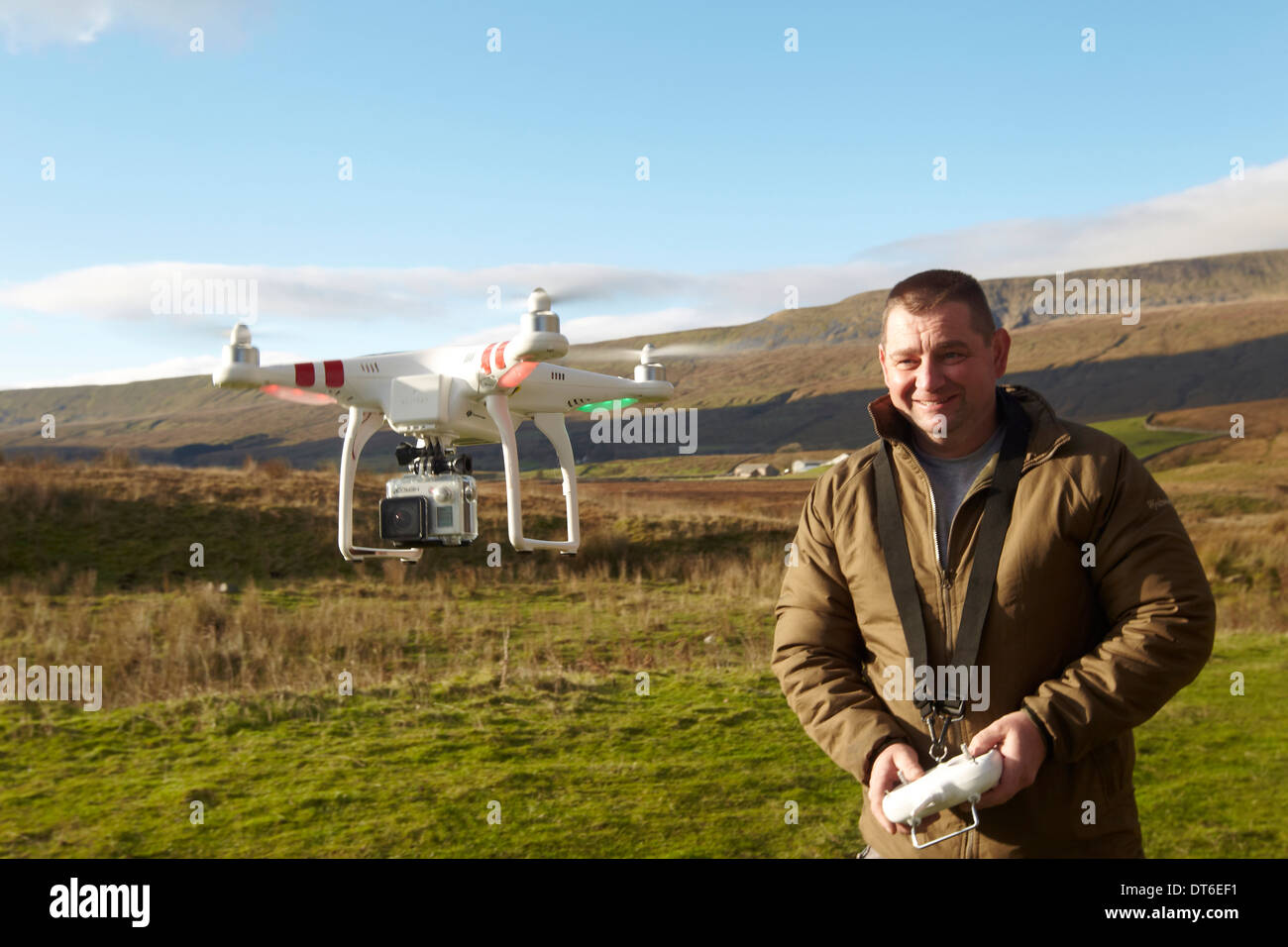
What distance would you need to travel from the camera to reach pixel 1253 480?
51.8 metres

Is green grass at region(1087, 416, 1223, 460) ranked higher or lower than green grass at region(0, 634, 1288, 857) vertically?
higher

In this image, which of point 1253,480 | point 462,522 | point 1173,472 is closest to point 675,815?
point 462,522

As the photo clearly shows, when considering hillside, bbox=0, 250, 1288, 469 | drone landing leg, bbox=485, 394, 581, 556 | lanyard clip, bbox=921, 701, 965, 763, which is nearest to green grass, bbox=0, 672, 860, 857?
drone landing leg, bbox=485, 394, 581, 556

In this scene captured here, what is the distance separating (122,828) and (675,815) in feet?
14.0

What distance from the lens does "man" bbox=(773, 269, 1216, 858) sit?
9.19ft

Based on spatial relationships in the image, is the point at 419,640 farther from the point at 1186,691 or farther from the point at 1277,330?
the point at 1277,330

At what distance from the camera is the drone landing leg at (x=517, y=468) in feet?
22.1

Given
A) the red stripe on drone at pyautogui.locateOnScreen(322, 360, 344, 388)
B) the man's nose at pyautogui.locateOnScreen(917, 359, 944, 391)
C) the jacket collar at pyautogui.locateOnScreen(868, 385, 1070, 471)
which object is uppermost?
the red stripe on drone at pyautogui.locateOnScreen(322, 360, 344, 388)

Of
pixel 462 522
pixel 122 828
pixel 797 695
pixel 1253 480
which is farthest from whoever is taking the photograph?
pixel 1253 480

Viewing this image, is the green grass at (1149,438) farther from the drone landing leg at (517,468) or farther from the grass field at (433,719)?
the drone landing leg at (517,468)

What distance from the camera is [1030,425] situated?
10.1 feet

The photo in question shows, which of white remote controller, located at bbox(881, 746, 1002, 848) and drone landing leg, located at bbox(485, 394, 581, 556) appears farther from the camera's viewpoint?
drone landing leg, located at bbox(485, 394, 581, 556)

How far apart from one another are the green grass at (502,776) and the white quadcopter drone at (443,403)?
2.37 m

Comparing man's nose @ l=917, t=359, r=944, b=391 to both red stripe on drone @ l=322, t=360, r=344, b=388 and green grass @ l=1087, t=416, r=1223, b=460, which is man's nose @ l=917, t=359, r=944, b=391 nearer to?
red stripe on drone @ l=322, t=360, r=344, b=388
